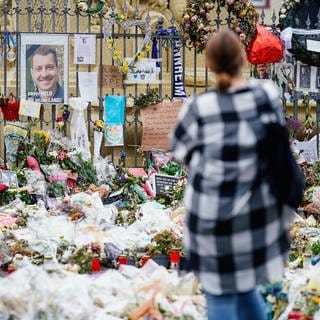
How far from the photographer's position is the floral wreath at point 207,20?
9.62m

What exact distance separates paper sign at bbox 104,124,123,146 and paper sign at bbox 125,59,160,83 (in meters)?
0.49

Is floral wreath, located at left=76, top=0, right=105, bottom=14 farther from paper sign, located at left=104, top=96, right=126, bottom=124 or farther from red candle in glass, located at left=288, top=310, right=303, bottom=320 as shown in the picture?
red candle in glass, located at left=288, top=310, right=303, bottom=320

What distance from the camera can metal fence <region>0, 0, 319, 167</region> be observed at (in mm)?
9820

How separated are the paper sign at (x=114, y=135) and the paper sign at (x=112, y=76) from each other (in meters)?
0.45

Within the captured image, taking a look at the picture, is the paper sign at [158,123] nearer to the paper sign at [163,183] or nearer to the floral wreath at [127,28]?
the floral wreath at [127,28]

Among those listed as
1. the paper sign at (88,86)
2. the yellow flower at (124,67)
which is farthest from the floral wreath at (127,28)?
the paper sign at (88,86)

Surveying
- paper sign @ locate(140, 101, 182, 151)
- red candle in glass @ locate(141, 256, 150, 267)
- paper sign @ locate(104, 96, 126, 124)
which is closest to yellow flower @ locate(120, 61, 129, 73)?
paper sign @ locate(104, 96, 126, 124)

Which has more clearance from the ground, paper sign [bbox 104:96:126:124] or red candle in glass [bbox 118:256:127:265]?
paper sign [bbox 104:96:126:124]

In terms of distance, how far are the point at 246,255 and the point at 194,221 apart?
0.29 meters

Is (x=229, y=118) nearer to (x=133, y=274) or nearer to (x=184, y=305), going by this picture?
(x=184, y=305)

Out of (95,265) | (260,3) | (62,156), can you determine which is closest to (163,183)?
(62,156)

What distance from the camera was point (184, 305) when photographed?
5.55 metres

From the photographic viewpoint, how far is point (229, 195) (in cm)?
447

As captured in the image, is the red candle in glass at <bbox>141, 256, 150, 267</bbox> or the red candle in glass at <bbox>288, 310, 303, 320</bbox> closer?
the red candle in glass at <bbox>288, 310, 303, 320</bbox>
